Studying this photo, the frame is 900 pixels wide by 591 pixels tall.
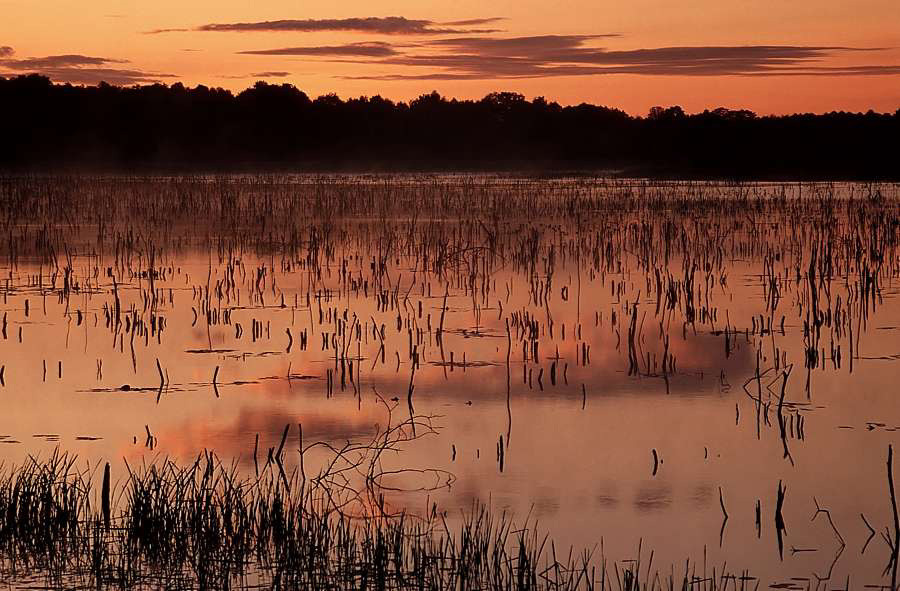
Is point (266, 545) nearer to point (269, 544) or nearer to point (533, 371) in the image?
point (269, 544)

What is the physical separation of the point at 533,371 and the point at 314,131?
78162 mm

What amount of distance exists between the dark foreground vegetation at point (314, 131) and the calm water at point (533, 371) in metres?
51.8

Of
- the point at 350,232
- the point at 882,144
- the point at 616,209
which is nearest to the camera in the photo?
the point at 350,232

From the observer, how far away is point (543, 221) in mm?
22812

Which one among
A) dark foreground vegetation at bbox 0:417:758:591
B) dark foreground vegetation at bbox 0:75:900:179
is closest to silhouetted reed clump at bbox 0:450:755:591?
dark foreground vegetation at bbox 0:417:758:591

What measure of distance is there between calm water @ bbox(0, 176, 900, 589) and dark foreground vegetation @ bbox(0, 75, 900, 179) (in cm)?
5180

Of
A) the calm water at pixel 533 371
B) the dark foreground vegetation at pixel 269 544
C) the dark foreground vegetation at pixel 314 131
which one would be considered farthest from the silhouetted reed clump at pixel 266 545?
the dark foreground vegetation at pixel 314 131

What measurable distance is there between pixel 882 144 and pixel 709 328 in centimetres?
4575

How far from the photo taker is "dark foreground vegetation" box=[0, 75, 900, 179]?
75.2 metres

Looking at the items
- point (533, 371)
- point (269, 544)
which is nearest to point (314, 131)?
point (533, 371)

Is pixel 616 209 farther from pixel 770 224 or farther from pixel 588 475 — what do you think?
pixel 588 475

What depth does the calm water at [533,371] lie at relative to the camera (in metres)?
5.83

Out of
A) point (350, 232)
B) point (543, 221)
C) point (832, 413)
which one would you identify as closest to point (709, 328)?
point (832, 413)

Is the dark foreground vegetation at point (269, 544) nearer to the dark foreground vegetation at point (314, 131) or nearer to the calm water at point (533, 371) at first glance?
the calm water at point (533, 371)
